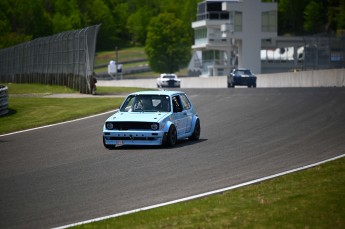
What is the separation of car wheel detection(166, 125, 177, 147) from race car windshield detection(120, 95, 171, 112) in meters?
0.74

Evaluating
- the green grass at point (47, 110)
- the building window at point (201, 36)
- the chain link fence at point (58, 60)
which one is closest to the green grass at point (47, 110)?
the green grass at point (47, 110)

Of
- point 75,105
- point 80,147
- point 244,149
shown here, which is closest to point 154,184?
point 244,149

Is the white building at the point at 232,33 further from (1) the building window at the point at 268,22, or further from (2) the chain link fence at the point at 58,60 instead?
(2) the chain link fence at the point at 58,60

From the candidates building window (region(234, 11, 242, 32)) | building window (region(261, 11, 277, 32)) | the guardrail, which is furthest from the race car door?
building window (region(261, 11, 277, 32))

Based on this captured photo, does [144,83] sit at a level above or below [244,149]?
below

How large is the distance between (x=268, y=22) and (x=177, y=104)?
10775 centimetres

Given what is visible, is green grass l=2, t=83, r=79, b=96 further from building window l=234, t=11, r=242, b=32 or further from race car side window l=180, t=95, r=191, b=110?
building window l=234, t=11, r=242, b=32

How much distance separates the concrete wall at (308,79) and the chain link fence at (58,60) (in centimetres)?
1718

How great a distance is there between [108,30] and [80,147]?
180059 mm

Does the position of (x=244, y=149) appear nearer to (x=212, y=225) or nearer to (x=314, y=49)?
(x=212, y=225)

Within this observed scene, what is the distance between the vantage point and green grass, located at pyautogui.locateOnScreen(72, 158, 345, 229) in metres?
10.3

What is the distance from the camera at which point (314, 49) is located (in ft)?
208

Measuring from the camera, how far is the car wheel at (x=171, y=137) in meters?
19.8

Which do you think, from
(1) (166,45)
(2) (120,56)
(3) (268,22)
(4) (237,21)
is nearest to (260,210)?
(4) (237,21)
